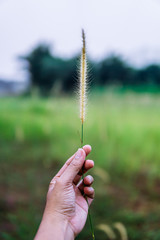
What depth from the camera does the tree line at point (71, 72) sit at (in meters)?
8.73

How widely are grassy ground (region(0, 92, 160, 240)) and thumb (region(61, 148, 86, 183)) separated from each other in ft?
3.34

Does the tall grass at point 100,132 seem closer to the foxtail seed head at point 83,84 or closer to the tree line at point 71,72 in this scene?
the tree line at point 71,72

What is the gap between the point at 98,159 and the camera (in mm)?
3584

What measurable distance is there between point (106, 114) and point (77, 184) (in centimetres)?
318

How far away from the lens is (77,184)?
1471mm

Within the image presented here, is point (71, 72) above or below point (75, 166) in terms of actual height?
above

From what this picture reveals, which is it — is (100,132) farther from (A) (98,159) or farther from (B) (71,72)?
(B) (71,72)

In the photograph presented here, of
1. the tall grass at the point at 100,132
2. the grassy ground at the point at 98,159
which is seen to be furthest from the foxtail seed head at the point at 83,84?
the tall grass at the point at 100,132

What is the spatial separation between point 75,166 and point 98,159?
2.43 meters

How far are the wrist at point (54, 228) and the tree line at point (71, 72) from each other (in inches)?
Result: 133

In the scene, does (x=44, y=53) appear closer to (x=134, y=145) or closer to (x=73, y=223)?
(x=134, y=145)

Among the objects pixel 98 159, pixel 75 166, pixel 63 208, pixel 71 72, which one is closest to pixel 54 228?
pixel 63 208

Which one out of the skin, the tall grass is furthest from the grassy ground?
the skin

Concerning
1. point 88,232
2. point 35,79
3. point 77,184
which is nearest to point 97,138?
point 88,232
